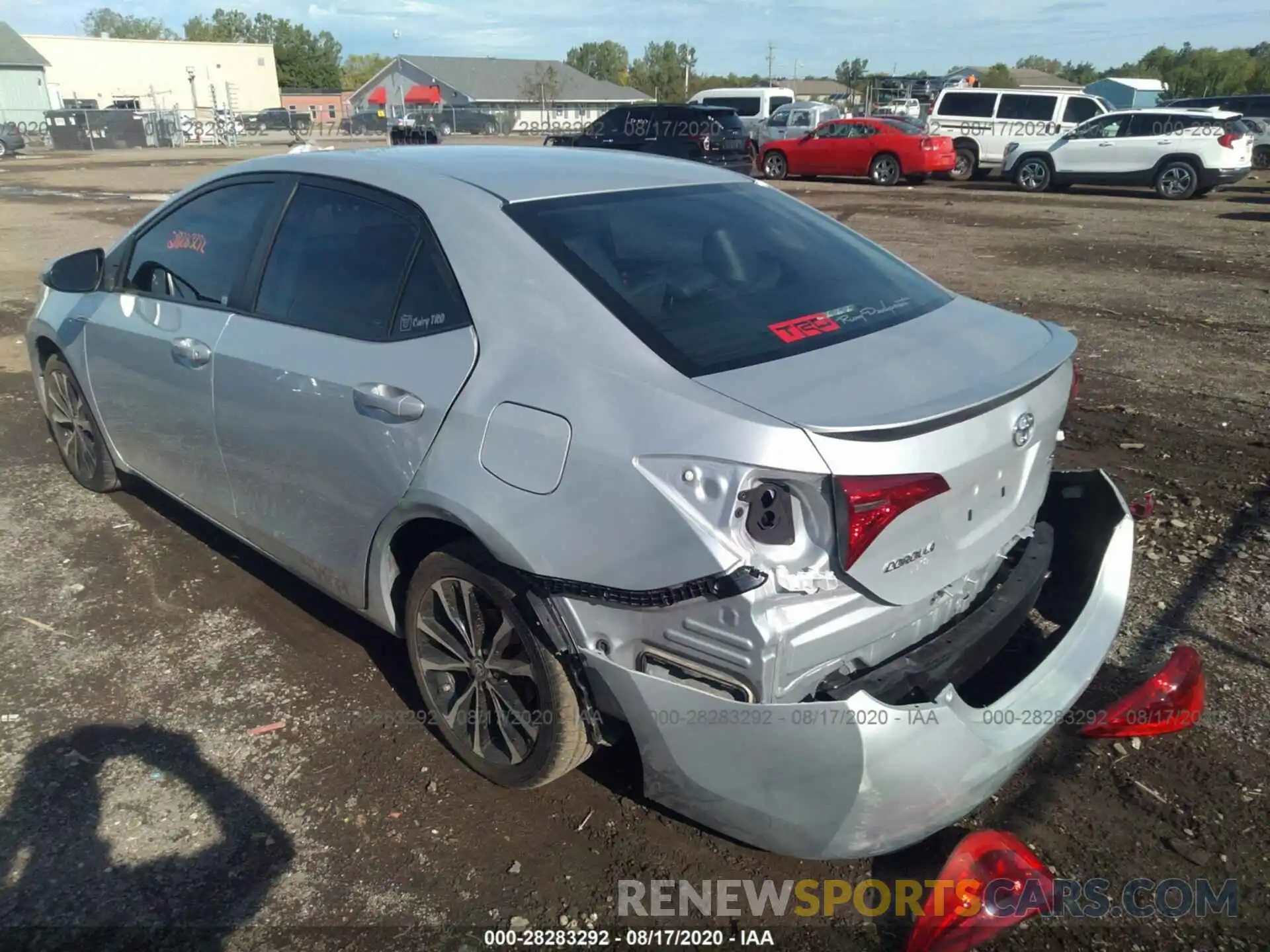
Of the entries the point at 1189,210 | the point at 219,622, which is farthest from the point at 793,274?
the point at 1189,210

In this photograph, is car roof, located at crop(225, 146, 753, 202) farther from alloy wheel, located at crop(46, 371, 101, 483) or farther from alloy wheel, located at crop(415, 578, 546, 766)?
alloy wheel, located at crop(46, 371, 101, 483)

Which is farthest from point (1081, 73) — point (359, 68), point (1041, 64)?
point (359, 68)

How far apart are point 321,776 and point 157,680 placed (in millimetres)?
933

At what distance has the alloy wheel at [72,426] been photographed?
474cm

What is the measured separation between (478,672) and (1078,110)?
881 inches

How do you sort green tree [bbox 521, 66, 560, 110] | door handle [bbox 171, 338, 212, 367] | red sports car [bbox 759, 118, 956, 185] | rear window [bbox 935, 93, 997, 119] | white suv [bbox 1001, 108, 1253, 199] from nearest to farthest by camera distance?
1. door handle [bbox 171, 338, 212, 367]
2. white suv [bbox 1001, 108, 1253, 199]
3. red sports car [bbox 759, 118, 956, 185]
4. rear window [bbox 935, 93, 997, 119]
5. green tree [bbox 521, 66, 560, 110]

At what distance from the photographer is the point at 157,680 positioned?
3451 mm

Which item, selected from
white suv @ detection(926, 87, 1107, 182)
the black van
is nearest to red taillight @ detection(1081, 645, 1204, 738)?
the black van

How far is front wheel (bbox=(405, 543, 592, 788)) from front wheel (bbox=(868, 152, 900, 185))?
839 inches

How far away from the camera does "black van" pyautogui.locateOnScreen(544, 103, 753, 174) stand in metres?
20.8

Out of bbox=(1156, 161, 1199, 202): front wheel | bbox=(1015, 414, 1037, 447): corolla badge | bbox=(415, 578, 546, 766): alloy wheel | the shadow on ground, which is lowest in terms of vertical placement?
the shadow on ground

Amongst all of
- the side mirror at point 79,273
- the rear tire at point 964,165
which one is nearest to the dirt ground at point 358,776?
the side mirror at point 79,273

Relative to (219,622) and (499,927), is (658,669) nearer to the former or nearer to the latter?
→ (499,927)

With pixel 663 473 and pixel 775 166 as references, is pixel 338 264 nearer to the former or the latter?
pixel 663 473
